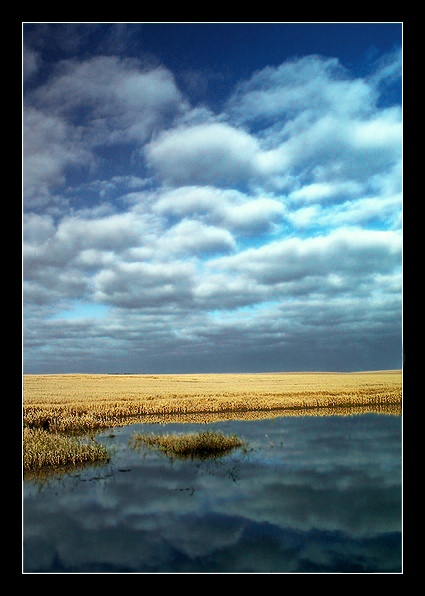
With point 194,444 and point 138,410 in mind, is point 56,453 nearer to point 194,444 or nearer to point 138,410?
point 194,444

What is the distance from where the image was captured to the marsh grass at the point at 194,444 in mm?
18031

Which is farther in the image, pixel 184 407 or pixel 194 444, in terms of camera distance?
pixel 184 407

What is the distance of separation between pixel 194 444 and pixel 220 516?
21.3 ft

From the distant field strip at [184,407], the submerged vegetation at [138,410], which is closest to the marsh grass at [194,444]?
the submerged vegetation at [138,410]

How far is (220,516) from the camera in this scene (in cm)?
1213

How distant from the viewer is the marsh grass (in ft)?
59.2

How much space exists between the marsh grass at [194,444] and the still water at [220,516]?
1.86 feet

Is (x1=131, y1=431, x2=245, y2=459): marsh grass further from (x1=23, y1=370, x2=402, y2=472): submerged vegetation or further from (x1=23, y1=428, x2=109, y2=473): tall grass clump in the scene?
(x1=23, y1=428, x2=109, y2=473): tall grass clump

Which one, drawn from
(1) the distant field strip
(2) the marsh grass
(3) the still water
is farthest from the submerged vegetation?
(3) the still water

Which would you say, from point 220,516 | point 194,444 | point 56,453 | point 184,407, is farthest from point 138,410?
point 220,516

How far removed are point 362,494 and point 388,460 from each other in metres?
5.86

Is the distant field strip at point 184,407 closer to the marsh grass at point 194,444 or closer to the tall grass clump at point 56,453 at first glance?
the tall grass clump at point 56,453

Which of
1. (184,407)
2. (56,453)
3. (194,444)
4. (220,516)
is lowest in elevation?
(184,407)
